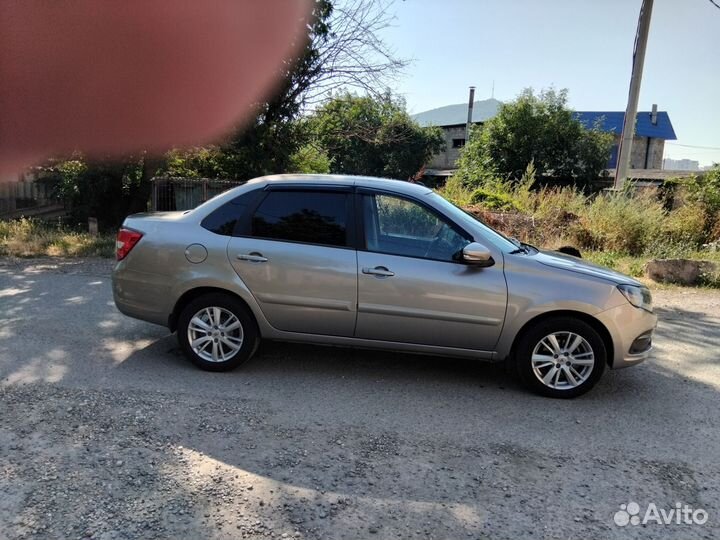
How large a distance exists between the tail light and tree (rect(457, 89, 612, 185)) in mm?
18590

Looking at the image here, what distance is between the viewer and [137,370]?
186 inches

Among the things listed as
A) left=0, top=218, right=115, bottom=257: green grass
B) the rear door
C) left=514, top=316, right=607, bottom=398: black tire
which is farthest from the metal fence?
left=514, top=316, right=607, bottom=398: black tire

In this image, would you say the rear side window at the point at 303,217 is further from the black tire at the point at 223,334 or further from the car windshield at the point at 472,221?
the car windshield at the point at 472,221

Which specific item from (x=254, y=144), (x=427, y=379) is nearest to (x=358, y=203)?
(x=427, y=379)

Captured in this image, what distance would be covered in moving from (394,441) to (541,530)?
1118 mm

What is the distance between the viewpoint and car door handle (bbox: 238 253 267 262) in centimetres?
458

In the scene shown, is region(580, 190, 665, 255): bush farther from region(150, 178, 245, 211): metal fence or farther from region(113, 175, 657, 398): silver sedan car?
region(150, 178, 245, 211): metal fence

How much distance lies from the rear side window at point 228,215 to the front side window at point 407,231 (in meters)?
1.06

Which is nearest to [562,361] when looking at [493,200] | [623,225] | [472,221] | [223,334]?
[472,221]

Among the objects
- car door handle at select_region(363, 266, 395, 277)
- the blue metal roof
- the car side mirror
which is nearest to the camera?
the car side mirror

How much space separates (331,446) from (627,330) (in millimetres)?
2572

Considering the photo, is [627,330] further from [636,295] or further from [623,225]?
[623,225]

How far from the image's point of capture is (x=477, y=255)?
4297mm

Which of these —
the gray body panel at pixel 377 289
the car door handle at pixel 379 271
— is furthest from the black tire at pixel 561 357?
the car door handle at pixel 379 271
